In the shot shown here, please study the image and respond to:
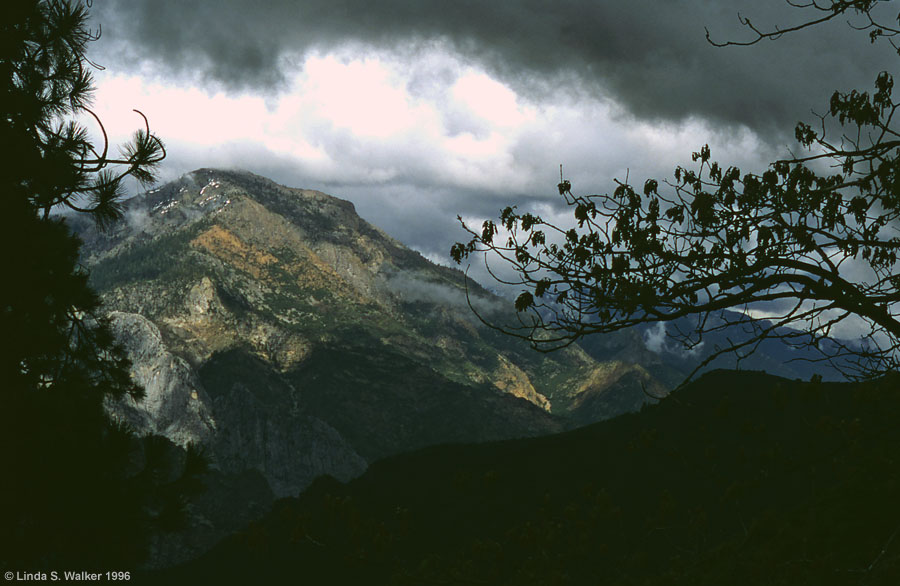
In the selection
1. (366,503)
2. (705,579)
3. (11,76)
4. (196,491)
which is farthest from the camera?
(366,503)

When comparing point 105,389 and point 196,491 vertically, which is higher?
point 105,389

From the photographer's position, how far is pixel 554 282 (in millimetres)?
11867

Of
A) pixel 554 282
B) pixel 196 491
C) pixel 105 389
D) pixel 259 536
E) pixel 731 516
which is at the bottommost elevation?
pixel 731 516

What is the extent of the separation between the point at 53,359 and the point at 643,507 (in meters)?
65.1

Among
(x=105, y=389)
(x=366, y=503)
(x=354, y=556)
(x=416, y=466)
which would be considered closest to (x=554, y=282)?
(x=354, y=556)

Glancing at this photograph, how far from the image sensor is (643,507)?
71125mm

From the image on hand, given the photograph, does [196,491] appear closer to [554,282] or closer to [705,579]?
[554,282]

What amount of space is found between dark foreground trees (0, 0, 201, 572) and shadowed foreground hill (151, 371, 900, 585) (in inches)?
134

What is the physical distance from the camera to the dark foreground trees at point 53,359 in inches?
507

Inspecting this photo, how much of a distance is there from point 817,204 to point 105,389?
17.6m

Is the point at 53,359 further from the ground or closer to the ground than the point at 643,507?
further from the ground

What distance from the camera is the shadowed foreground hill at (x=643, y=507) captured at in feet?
47.5

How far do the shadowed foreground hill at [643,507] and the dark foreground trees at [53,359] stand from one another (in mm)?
3392

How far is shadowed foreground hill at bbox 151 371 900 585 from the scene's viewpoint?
14477mm
